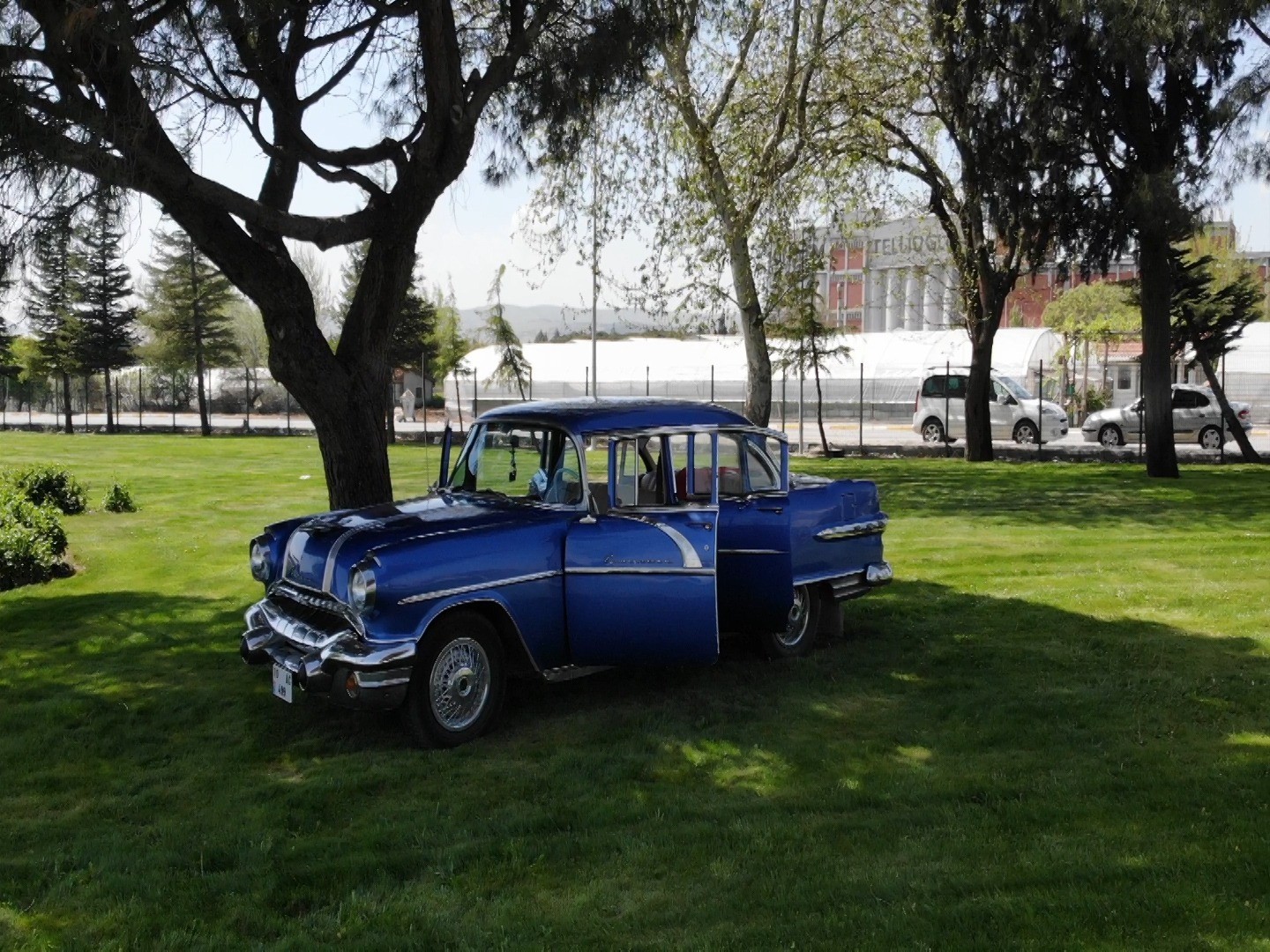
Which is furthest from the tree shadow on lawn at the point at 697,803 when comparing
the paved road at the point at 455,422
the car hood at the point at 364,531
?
the paved road at the point at 455,422

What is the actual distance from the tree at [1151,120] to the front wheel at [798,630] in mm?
12679

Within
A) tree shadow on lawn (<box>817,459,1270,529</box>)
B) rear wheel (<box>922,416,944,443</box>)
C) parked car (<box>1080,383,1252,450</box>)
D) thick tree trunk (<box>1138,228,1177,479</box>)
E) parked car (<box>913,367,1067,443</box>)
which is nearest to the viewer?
tree shadow on lawn (<box>817,459,1270,529</box>)

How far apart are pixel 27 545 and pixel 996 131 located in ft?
54.6

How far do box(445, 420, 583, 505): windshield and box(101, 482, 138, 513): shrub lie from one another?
11.5 m

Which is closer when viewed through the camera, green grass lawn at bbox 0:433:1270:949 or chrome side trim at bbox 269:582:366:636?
green grass lawn at bbox 0:433:1270:949

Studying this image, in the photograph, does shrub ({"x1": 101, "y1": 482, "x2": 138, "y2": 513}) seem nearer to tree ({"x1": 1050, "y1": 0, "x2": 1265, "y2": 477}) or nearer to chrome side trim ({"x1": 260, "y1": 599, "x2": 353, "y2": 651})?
chrome side trim ({"x1": 260, "y1": 599, "x2": 353, "y2": 651})

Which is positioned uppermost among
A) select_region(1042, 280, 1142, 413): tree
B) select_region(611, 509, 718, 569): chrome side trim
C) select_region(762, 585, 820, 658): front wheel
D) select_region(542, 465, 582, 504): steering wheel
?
select_region(1042, 280, 1142, 413): tree

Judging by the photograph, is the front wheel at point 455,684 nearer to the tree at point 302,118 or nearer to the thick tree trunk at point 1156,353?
the tree at point 302,118

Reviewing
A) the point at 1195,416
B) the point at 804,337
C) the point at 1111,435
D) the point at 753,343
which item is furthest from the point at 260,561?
the point at 1111,435

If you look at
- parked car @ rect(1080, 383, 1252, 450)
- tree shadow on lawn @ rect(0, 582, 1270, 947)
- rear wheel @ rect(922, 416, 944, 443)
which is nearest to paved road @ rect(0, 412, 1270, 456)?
rear wheel @ rect(922, 416, 944, 443)

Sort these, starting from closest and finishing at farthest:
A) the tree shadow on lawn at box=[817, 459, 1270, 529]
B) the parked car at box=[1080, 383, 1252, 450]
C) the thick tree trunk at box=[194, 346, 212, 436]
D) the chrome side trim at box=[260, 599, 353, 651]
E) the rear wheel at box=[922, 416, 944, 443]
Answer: the chrome side trim at box=[260, 599, 353, 651] → the tree shadow on lawn at box=[817, 459, 1270, 529] → the parked car at box=[1080, 383, 1252, 450] → the rear wheel at box=[922, 416, 944, 443] → the thick tree trunk at box=[194, 346, 212, 436]

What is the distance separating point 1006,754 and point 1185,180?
15.5 metres

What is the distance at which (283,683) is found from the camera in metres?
6.70

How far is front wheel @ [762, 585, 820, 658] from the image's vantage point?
838cm
